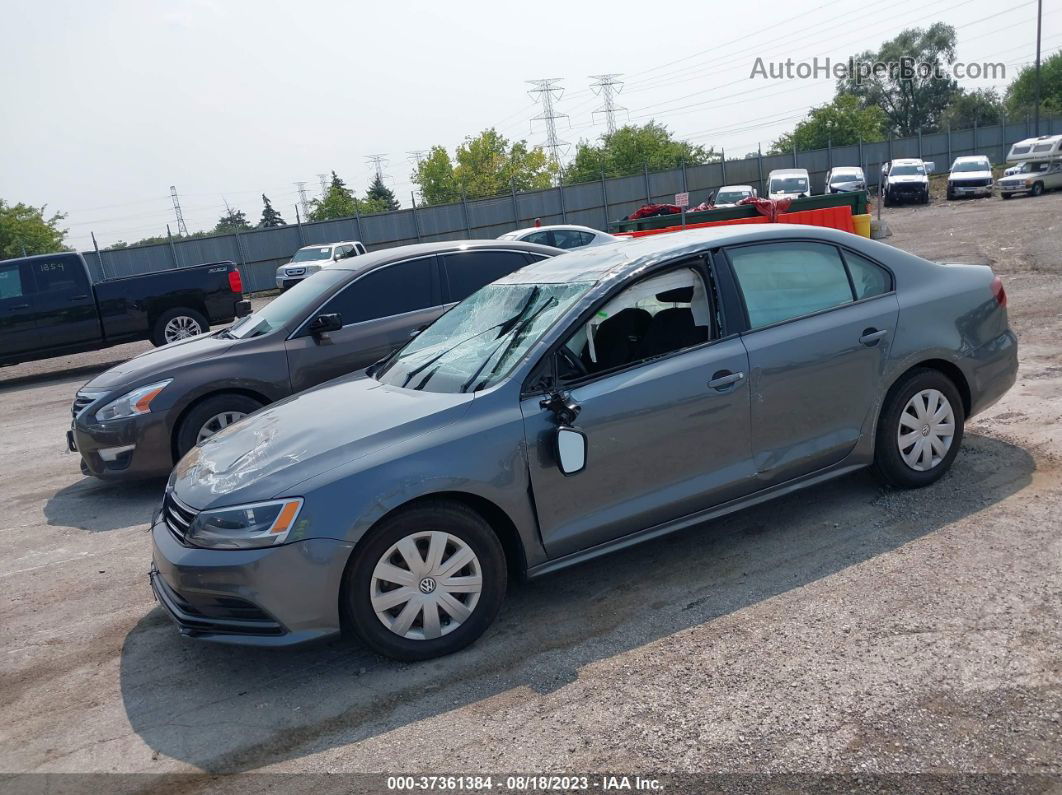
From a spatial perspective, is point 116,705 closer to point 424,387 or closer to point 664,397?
point 424,387

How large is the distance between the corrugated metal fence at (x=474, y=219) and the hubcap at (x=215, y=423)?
79.4ft

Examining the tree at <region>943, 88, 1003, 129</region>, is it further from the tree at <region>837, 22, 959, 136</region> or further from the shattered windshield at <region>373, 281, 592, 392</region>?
the shattered windshield at <region>373, 281, 592, 392</region>

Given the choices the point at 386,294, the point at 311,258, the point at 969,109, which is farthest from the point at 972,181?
the point at 969,109

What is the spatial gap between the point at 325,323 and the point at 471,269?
4.48 ft

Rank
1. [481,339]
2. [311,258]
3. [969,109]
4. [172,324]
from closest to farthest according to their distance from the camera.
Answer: [481,339] → [172,324] → [311,258] → [969,109]

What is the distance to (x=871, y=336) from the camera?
16.0 ft

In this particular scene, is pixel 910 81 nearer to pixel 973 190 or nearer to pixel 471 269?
pixel 973 190

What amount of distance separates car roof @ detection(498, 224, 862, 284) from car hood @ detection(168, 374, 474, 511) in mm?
1028

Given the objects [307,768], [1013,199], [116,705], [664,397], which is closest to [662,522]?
[664,397]

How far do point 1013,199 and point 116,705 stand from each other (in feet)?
121

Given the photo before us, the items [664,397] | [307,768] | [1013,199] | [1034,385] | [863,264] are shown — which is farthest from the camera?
[1013,199]

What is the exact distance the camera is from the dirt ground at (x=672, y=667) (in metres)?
3.14

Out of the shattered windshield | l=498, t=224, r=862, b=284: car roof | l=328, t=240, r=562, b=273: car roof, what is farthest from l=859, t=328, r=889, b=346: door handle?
l=328, t=240, r=562, b=273: car roof

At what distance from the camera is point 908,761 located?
293cm
